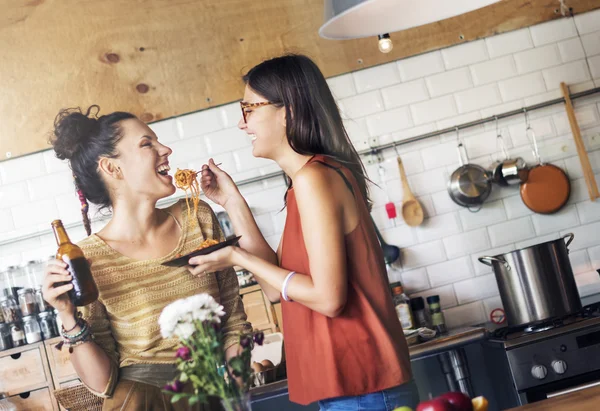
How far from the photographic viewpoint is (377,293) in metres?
2.06

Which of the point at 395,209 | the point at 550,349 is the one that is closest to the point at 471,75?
the point at 395,209

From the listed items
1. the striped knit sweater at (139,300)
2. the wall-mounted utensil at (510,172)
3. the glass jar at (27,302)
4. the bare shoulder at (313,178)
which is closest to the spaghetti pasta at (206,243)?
the striped knit sweater at (139,300)

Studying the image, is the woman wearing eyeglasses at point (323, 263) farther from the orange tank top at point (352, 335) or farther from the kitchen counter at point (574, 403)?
the kitchen counter at point (574, 403)

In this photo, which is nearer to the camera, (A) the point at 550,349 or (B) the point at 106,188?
(B) the point at 106,188

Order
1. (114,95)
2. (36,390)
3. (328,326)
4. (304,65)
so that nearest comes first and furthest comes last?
(328,326)
(304,65)
(36,390)
(114,95)

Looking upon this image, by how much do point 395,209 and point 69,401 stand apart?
1.96 metres

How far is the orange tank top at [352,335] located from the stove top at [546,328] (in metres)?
1.33

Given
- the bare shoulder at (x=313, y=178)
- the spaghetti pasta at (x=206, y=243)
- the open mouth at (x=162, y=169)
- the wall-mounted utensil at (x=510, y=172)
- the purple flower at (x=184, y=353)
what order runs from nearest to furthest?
the purple flower at (x=184, y=353) < the bare shoulder at (x=313, y=178) < the spaghetti pasta at (x=206, y=243) < the open mouth at (x=162, y=169) < the wall-mounted utensil at (x=510, y=172)

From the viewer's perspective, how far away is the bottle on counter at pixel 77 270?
7.45 ft

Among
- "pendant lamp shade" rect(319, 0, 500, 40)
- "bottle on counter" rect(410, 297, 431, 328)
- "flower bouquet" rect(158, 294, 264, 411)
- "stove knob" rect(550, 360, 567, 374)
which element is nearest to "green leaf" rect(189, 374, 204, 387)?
"flower bouquet" rect(158, 294, 264, 411)

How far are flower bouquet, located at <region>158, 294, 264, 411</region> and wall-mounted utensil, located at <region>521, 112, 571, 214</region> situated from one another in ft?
8.44

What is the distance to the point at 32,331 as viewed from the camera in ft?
10.1

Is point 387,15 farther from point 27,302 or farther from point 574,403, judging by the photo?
point 27,302

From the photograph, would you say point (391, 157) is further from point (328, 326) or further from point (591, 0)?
point (328, 326)
